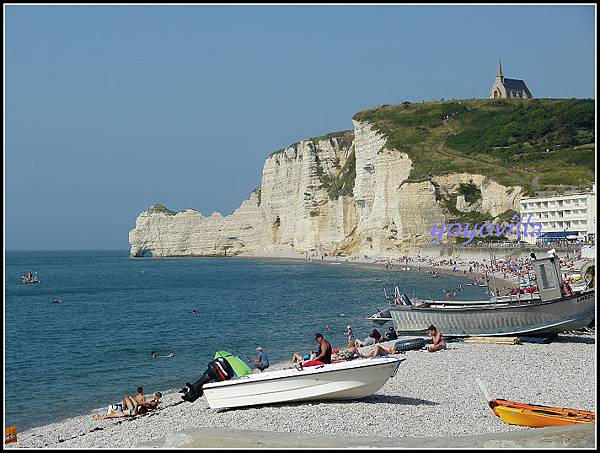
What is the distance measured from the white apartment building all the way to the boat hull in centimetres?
4628

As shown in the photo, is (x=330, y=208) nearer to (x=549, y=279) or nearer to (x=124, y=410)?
(x=549, y=279)

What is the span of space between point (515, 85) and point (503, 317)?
115m

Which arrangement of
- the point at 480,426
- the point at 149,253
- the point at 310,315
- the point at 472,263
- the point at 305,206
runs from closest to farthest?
the point at 480,426 < the point at 310,315 < the point at 472,263 < the point at 305,206 < the point at 149,253

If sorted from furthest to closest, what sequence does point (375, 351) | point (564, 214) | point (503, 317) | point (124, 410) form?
point (564, 214)
point (503, 317)
point (375, 351)
point (124, 410)

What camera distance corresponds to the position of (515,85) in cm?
12838

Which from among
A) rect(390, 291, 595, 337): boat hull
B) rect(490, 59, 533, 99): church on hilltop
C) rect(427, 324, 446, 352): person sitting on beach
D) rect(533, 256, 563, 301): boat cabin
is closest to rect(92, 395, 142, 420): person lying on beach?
rect(427, 324, 446, 352): person sitting on beach

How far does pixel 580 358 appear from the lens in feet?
59.9

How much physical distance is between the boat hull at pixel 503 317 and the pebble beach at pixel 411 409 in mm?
1249

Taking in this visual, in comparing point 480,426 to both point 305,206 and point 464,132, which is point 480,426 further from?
point 305,206

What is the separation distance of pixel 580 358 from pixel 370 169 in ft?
246

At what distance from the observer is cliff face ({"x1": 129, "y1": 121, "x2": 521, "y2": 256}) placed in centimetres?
8119

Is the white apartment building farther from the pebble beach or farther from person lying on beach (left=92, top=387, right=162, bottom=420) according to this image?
person lying on beach (left=92, top=387, right=162, bottom=420)

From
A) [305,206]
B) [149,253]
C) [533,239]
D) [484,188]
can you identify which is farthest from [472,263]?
[149,253]

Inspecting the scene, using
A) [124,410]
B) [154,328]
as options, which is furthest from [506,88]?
[124,410]
